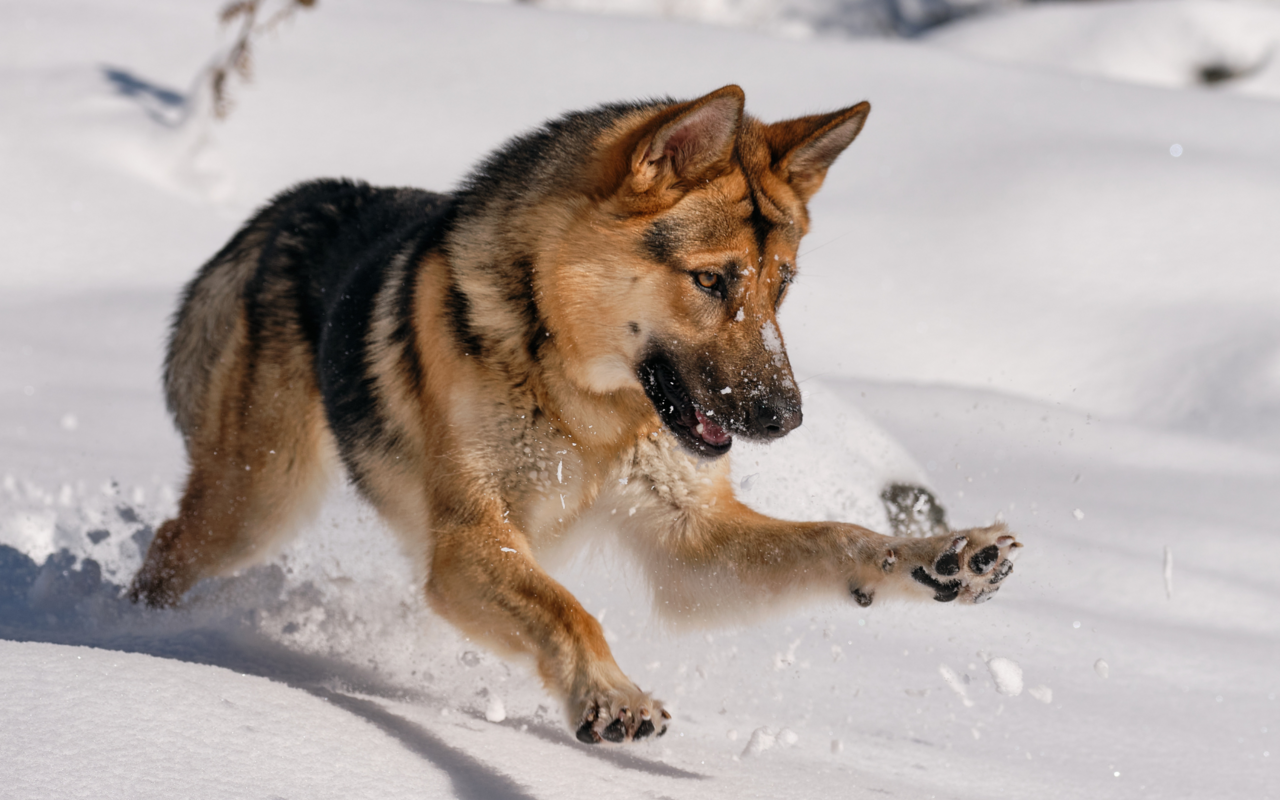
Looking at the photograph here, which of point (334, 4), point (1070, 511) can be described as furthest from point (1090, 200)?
point (334, 4)

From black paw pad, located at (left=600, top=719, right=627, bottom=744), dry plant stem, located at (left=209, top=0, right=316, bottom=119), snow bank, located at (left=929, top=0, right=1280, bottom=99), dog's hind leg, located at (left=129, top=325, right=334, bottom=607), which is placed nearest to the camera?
black paw pad, located at (left=600, top=719, right=627, bottom=744)

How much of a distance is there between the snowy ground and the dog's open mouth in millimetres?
742

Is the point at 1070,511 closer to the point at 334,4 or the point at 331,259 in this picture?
the point at 331,259

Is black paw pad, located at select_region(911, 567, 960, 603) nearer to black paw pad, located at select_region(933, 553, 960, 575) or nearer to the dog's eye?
black paw pad, located at select_region(933, 553, 960, 575)

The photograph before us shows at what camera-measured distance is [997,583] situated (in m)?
2.62

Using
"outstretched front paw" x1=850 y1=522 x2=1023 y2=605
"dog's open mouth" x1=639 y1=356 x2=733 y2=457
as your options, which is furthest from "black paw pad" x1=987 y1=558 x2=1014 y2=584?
"dog's open mouth" x1=639 y1=356 x2=733 y2=457

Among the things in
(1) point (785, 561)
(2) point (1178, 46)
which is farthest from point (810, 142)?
(2) point (1178, 46)

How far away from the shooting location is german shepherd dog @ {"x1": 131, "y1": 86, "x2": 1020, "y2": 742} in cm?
263

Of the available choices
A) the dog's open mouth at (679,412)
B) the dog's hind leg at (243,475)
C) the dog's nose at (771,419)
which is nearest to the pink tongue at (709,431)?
the dog's open mouth at (679,412)

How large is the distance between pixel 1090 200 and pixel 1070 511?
4.27m

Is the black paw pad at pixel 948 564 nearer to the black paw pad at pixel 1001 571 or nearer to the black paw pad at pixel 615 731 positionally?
the black paw pad at pixel 1001 571

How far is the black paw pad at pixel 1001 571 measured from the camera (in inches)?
102

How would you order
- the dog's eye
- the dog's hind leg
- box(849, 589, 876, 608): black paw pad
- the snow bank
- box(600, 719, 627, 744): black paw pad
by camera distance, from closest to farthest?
box(600, 719, 627, 744): black paw pad, the dog's eye, box(849, 589, 876, 608): black paw pad, the dog's hind leg, the snow bank

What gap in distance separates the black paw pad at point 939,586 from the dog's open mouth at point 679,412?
585mm
